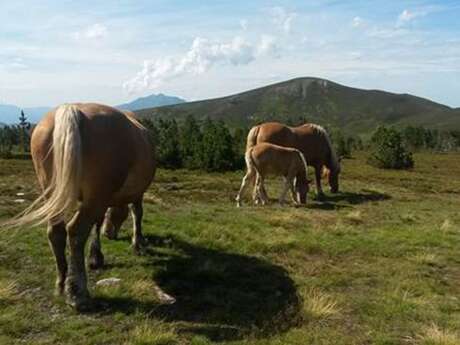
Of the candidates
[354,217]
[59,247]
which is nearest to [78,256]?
[59,247]

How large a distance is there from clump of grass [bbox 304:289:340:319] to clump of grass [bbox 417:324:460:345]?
1249 mm

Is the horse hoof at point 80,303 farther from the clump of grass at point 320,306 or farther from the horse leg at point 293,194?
the horse leg at point 293,194

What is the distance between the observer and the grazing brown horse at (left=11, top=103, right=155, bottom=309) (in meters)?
6.62

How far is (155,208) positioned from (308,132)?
9.45m

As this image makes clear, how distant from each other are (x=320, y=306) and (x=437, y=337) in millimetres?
1623

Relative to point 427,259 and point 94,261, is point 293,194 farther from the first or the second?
point 94,261

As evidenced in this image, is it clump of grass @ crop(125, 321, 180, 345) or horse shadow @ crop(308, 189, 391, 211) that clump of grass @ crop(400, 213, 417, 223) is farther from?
clump of grass @ crop(125, 321, 180, 345)

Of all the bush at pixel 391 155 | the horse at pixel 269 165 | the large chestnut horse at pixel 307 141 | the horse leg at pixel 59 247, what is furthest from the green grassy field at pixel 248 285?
the bush at pixel 391 155

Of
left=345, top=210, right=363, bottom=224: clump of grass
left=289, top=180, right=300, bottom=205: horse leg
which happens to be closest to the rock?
left=345, top=210, right=363, bottom=224: clump of grass

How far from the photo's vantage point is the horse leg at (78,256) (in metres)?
6.95

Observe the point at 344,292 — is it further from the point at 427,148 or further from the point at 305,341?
the point at 427,148

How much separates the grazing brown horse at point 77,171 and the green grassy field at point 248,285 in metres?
0.67

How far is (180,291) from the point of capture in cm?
802

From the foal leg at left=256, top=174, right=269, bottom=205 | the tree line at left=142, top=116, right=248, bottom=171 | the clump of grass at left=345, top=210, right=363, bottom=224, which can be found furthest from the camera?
the tree line at left=142, top=116, right=248, bottom=171
